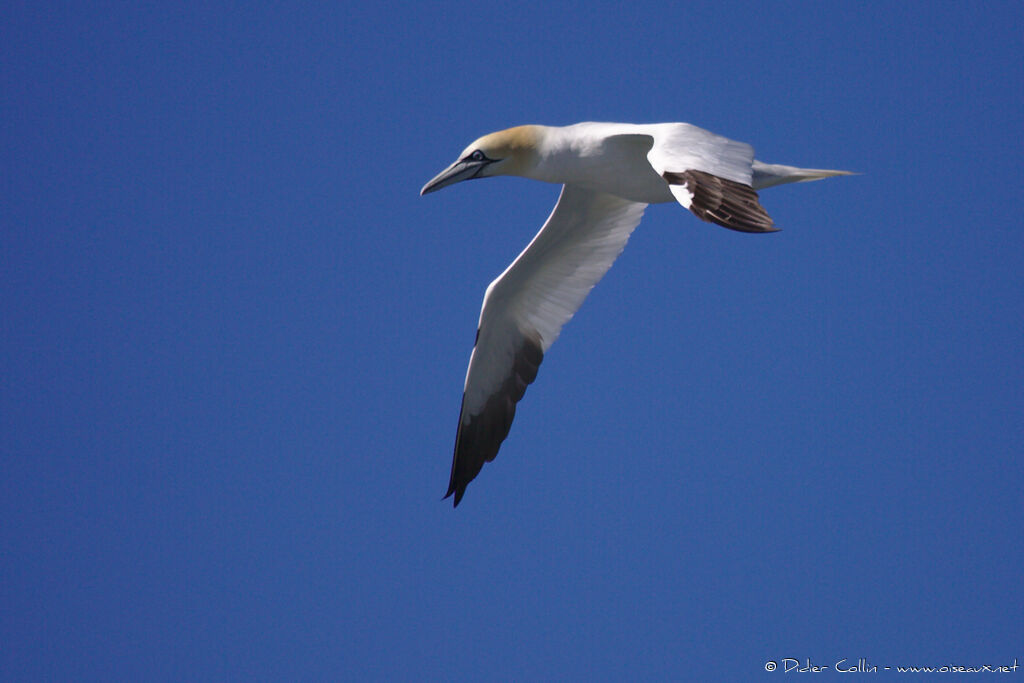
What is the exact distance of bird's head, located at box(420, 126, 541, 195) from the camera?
10.6 metres

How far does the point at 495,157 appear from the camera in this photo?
1075 centimetres

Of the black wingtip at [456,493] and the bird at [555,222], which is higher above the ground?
the bird at [555,222]

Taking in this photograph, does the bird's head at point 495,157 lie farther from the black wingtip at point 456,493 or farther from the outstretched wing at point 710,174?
the black wingtip at point 456,493

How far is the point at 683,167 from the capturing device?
8211 millimetres

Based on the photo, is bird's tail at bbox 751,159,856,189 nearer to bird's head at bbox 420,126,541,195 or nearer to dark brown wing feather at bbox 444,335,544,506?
bird's head at bbox 420,126,541,195

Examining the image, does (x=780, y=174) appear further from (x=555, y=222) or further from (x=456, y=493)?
(x=456, y=493)

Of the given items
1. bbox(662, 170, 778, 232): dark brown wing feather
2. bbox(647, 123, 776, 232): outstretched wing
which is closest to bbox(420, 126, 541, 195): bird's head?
bbox(647, 123, 776, 232): outstretched wing

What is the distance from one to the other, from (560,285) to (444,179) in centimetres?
180

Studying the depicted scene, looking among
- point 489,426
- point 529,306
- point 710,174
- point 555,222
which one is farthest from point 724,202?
point 489,426

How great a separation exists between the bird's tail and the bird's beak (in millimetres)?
2195

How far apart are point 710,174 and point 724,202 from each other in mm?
442

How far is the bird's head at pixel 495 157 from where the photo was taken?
34.8 ft

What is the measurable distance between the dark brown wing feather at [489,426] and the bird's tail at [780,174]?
288 centimetres

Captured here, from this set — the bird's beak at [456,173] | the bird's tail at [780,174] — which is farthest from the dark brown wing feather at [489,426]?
the bird's tail at [780,174]
